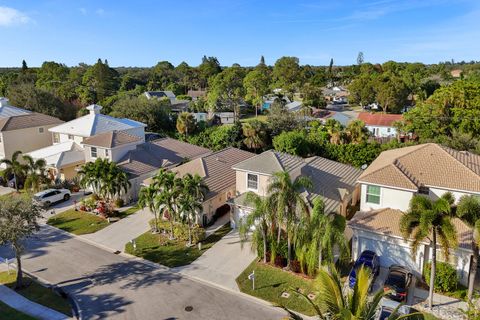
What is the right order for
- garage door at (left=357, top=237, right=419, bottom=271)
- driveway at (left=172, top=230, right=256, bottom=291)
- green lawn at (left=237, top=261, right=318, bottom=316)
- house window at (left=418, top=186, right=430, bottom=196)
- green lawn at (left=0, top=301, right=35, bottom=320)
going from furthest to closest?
house window at (left=418, top=186, right=430, bottom=196), driveway at (left=172, top=230, right=256, bottom=291), garage door at (left=357, top=237, right=419, bottom=271), green lawn at (left=237, top=261, right=318, bottom=316), green lawn at (left=0, top=301, right=35, bottom=320)

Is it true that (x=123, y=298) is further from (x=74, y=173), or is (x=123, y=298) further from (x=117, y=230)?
(x=74, y=173)

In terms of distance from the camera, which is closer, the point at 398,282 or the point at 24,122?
the point at 398,282

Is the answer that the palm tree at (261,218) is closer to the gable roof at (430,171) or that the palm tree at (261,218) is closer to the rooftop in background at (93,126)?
the gable roof at (430,171)

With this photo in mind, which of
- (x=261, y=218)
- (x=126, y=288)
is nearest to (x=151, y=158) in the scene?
(x=126, y=288)

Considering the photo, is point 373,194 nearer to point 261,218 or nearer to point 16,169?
point 261,218

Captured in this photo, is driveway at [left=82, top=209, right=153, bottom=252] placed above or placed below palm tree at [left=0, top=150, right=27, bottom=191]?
below

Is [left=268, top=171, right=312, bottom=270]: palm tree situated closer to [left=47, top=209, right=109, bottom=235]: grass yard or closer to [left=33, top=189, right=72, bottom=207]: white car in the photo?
[left=47, top=209, right=109, bottom=235]: grass yard

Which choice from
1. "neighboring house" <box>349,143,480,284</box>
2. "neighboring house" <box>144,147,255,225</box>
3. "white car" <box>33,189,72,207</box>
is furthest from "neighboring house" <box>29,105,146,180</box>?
"neighboring house" <box>349,143,480,284</box>
